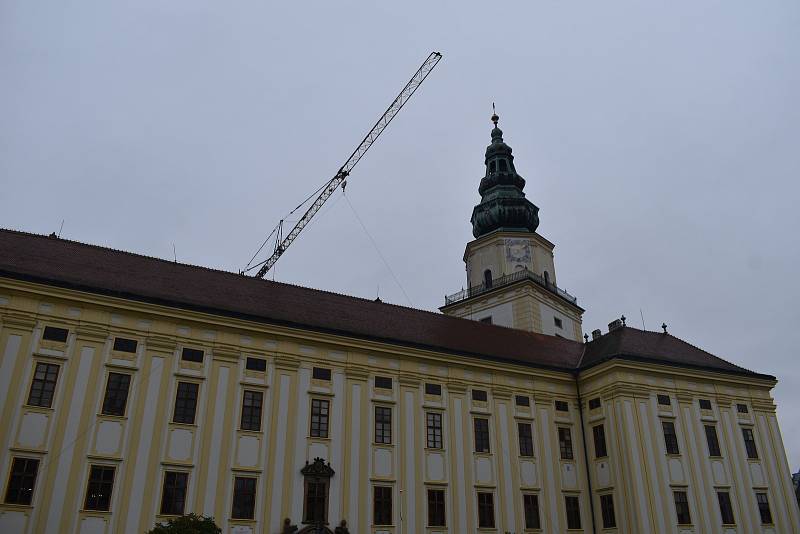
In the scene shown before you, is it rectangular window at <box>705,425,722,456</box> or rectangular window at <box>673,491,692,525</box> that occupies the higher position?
rectangular window at <box>705,425,722,456</box>

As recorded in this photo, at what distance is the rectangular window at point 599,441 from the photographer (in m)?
33.1

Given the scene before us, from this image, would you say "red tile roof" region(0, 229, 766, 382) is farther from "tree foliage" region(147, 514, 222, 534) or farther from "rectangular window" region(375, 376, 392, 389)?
"tree foliage" region(147, 514, 222, 534)

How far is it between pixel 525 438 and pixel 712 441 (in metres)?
9.73

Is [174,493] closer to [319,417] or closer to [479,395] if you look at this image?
[319,417]

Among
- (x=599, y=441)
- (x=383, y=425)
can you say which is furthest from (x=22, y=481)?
(x=599, y=441)

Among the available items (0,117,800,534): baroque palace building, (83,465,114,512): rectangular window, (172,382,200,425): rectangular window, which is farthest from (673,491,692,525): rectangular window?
(83,465,114,512): rectangular window

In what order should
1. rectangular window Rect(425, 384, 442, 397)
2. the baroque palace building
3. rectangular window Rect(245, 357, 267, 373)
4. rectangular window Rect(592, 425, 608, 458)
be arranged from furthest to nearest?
rectangular window Rect(592, 425, 608, 458), rectangular window Rect(425, 384, 442, 397), rectangular window Rect(245, 357, 267, 373), the baroque palace building

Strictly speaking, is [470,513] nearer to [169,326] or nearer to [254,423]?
[254,423]

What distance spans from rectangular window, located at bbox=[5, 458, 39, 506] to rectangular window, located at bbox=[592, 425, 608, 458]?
78.8 feet

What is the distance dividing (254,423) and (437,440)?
819 centimetres

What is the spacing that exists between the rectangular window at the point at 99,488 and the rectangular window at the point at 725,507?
1048 inches

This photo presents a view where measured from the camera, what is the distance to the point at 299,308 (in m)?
31.5

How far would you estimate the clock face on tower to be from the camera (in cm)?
4797

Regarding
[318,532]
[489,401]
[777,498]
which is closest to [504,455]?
[489,401]
